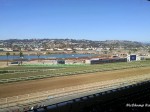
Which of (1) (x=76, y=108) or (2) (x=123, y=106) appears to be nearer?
(1) (x=76, y=108)

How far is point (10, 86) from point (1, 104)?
965 cm

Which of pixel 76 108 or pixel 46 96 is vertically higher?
pixel 76 108

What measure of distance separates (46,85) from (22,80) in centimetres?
472

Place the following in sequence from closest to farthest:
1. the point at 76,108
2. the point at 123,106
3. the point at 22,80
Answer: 1. the point at 76,108
2. the point at 123,106
3. the point at 22,80

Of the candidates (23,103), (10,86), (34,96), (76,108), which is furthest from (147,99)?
(10,86)

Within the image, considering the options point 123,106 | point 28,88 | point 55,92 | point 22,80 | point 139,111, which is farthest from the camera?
point 22,80

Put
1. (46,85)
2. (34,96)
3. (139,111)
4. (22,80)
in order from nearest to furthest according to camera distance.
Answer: (139,111) → (34,96) → (46,85) → (22,80)

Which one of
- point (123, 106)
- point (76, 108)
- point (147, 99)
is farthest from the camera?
point (147, 99)

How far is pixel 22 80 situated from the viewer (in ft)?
113

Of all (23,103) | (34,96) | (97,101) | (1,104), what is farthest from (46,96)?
(97,101)

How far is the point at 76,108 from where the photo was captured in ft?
32.3

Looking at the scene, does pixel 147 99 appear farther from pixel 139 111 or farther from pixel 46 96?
pixel 46 96

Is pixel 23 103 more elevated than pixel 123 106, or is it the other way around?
pixel 123 106

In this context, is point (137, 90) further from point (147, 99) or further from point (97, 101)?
point (97, 101)
